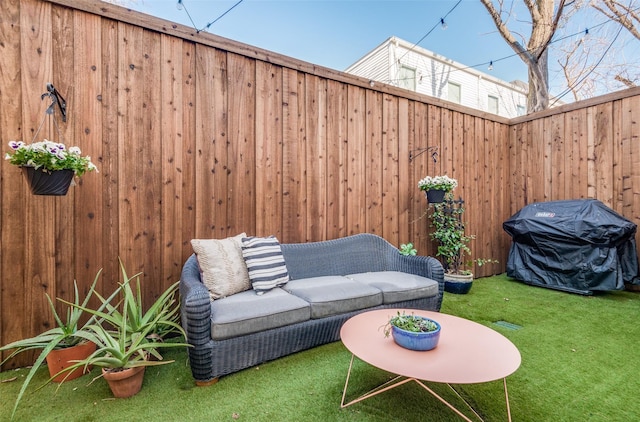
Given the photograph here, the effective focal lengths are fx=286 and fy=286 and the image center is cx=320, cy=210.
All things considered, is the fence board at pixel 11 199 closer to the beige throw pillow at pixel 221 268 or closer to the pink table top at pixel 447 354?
the beige throw pillow at pixel 221 268

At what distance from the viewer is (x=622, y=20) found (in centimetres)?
523

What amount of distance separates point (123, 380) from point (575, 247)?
4.66 meters

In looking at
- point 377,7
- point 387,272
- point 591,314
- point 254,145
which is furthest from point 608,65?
point 254,145

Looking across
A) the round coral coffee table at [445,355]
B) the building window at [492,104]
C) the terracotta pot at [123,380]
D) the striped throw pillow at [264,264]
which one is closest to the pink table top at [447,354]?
the round coral coffee table at [445,355]

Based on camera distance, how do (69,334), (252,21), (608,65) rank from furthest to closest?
(608,65) → (252,21) → (69,334)

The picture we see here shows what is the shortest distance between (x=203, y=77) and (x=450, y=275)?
3536mm

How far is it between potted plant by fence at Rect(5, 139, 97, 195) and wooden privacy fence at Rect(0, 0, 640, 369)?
0.43 m

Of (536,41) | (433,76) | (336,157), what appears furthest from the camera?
(433,76)

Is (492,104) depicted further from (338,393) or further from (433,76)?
(338,393)

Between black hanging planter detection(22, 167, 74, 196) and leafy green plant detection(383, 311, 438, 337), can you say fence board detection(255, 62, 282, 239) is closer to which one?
black hanging planter detection(22, 167, 74, 196)

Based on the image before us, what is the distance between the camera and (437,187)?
350 centimetres

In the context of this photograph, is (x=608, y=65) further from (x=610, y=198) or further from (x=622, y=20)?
(x=610, y=198)

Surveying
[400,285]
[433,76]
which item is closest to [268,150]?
[400,285]

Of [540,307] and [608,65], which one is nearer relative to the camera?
[540,307]
